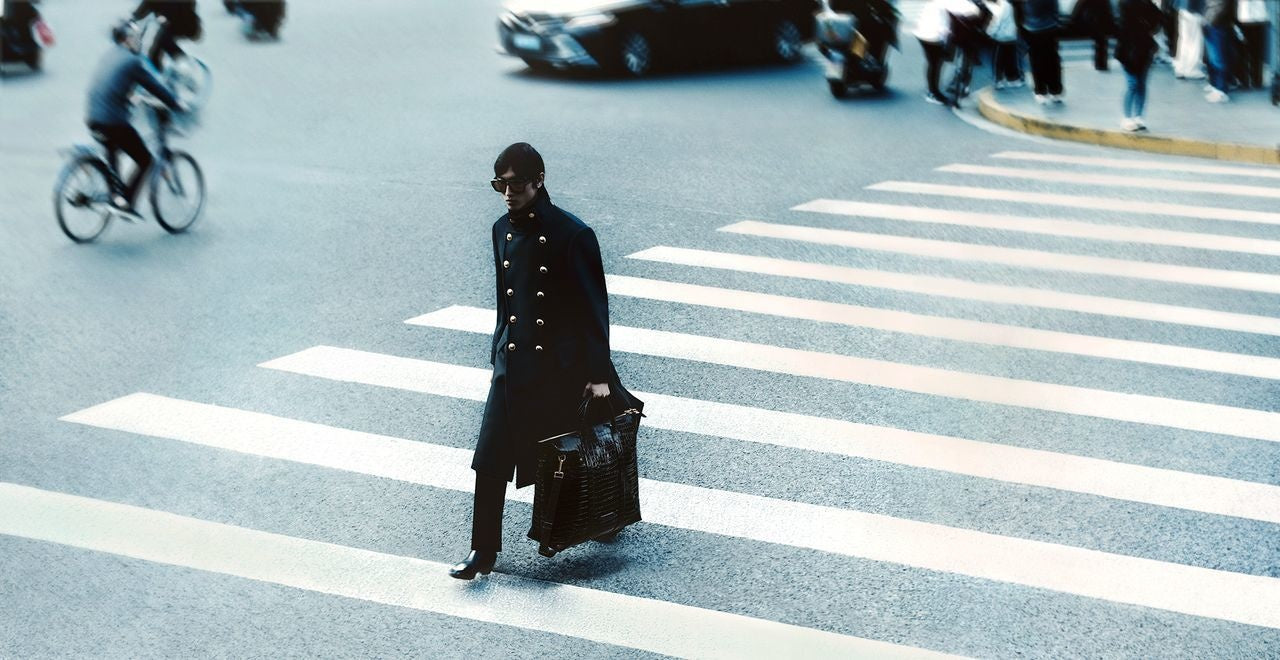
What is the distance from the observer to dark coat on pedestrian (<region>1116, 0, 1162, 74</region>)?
13375 mm

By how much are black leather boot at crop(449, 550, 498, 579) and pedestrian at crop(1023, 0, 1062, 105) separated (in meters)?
12.8

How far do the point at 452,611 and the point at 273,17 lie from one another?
67.0ft

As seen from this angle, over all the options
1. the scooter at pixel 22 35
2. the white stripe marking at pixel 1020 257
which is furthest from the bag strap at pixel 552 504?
the scooter at pixel 22 35

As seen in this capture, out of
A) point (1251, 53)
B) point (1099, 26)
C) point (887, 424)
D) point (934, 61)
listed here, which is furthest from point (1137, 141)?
point (887, 424)

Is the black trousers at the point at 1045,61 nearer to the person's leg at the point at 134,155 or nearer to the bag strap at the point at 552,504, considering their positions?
the person's leg at the point at 134,155

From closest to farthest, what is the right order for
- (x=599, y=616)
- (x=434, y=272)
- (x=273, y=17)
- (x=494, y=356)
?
(x=599, y=616) → (x=494, y=356) → (x=434, y=272) → (x=273, y=17)

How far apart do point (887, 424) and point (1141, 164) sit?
813 centimetres

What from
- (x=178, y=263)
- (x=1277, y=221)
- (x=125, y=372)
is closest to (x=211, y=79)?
(x=178, y=263)

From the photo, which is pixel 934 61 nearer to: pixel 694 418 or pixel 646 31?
pixel 646 31

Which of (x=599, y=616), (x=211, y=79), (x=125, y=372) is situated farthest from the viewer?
(x=211, y=79)

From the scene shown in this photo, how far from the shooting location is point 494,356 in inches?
207

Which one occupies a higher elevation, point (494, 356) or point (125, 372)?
point (494, 356)

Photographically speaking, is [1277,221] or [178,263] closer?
[178,263]

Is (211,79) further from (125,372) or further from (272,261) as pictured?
(125,372)
